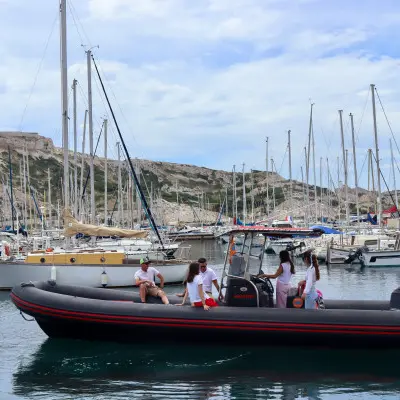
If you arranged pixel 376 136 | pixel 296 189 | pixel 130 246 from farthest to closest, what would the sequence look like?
pixel 296 189
pixel 376 136
pixel 130 246

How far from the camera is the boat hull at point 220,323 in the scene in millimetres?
12359

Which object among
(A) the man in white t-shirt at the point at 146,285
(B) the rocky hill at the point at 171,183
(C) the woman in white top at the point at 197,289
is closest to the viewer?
(C) the woman in white top at the point at 197,289

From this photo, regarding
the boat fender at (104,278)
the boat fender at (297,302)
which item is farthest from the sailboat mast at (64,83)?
the boat fender at (297,302)

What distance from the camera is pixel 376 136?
136ft

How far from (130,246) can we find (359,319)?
20.1m

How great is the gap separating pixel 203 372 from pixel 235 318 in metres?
1.21

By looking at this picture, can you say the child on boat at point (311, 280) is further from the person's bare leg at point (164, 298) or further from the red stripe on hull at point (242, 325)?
the person's bare leg at point (164, 298)

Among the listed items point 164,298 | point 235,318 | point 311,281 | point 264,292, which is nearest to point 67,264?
point 164,298

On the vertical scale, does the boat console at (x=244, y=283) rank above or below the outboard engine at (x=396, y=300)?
above

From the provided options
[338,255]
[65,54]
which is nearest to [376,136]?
[338,255]

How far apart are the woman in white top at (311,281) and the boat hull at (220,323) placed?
30 centimetres

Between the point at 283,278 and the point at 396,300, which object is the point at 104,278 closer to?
the point at 283,278

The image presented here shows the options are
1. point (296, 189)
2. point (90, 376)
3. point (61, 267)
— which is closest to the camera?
point (90, 376)

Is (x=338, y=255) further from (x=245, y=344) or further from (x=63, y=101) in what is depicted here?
(x=245, y=344)
